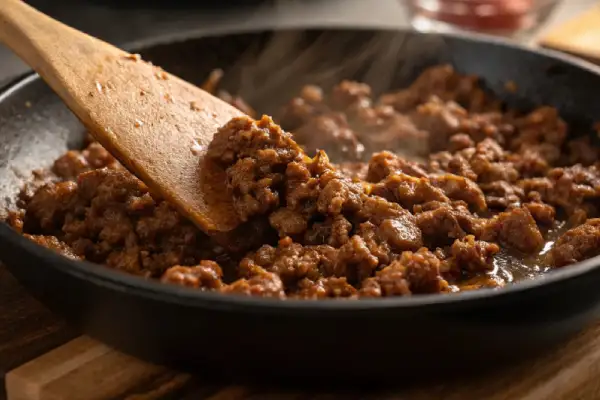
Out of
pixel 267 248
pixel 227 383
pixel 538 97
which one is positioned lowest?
pixel 227 383

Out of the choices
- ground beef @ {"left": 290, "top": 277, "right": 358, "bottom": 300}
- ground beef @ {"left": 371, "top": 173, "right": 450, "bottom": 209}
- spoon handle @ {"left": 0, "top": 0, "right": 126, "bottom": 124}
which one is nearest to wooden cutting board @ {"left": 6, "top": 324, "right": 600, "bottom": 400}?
ground beef @ {"left": 290, "top": 277, "right": 358, "bottom": 300}

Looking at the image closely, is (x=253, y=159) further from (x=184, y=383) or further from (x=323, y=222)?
(x=184, y=383)

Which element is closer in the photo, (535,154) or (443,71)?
(535,154)

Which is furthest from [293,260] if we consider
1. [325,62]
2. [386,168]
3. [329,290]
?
[325,62]

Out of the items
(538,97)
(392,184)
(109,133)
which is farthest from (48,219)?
(538,97)

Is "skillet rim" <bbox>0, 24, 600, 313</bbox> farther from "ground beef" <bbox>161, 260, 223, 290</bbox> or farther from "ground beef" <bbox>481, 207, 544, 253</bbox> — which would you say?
"ground beef" <bbox>481, 207, 544, 253</bbox>

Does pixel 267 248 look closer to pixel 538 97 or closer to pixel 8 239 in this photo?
pixel 8 239
